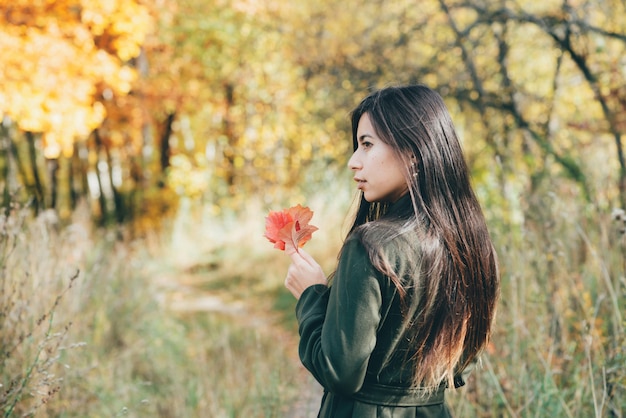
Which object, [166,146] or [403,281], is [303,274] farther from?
[166,146]

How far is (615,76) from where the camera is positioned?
4.97 m

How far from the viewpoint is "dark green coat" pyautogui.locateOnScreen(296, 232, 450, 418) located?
145cm

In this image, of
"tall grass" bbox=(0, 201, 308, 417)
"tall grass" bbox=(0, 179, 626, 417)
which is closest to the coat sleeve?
"tall grass" bbox=(0, 179, 626, 417)

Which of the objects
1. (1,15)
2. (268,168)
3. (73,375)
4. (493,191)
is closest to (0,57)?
(1,15)

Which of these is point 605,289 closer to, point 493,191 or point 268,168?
point 493,191

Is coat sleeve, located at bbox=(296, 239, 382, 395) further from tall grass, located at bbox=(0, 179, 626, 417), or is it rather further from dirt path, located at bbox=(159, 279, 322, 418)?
dirt path, located at bbox=(159, 279, 322, 418)

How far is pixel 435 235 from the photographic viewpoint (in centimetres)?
158

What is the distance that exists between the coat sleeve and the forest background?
99 cm

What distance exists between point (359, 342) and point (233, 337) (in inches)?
190

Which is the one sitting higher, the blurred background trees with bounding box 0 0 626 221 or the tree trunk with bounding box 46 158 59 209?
the blurred background trees with bounding box 0 0 626 221

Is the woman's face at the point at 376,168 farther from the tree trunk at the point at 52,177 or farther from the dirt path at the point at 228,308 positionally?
the tree trunk at the point at 52,177

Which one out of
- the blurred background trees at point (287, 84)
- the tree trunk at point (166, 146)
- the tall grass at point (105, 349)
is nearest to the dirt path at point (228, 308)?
the tall grass at point (105, 349)

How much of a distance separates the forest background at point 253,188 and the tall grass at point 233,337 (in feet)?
0.07

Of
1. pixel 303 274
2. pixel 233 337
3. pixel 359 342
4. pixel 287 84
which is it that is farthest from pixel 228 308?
pixel 359 342
